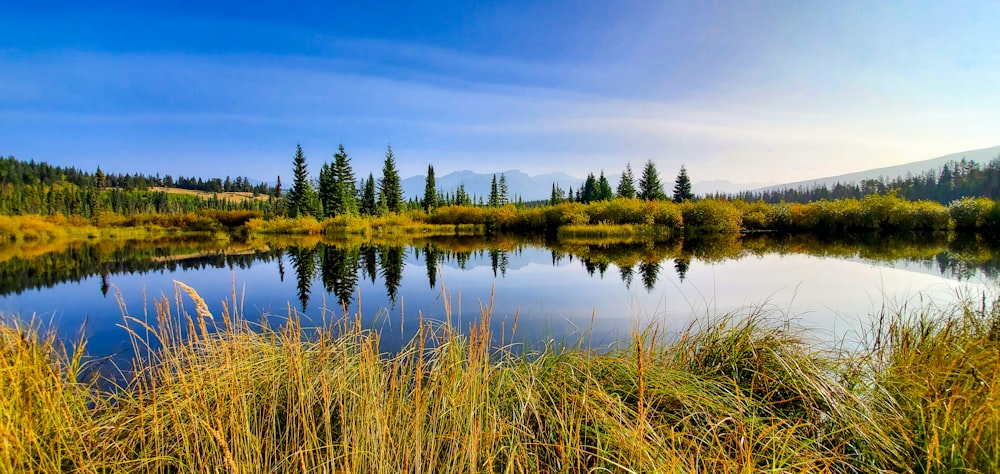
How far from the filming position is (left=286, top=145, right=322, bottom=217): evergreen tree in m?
40.2

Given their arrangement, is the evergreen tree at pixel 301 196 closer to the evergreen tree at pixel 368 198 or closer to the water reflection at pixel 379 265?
the evergreen tree at pixel 368 198

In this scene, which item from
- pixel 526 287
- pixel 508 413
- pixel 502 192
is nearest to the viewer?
pixel 508 413

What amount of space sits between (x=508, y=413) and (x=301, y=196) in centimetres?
4296

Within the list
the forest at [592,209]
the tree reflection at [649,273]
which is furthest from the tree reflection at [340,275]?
the forest at [592,209]

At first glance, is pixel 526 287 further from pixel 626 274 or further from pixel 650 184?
pixel 650 184

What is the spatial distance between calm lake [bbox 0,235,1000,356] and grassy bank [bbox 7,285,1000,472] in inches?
41.9

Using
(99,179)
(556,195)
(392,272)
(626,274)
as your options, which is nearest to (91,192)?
(99,179)

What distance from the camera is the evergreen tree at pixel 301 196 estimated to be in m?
40.2

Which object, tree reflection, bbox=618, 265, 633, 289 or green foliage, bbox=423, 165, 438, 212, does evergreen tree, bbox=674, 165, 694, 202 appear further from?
tree reflection, bbox=618, 265, 633, 289

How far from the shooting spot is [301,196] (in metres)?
40.5

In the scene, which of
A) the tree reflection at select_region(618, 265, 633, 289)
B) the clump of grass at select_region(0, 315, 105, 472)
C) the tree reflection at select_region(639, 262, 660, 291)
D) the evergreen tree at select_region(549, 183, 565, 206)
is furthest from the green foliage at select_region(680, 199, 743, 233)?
the clump of grass at select_region(0, 315, 105, 472)

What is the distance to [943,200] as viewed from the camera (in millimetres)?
58438

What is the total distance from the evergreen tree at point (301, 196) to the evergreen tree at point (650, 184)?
35789 millimetres

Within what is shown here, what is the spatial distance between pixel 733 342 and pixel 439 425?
7.48 ft
